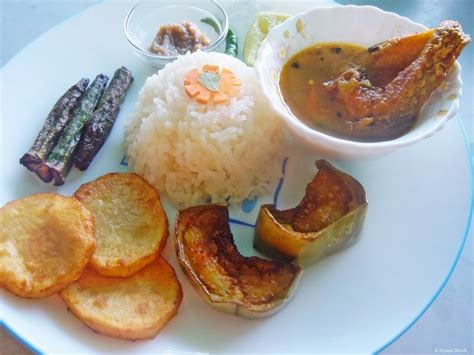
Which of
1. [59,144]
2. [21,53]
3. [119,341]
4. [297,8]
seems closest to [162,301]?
[119,341]

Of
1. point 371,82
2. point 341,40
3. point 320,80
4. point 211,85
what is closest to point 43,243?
point 211,85

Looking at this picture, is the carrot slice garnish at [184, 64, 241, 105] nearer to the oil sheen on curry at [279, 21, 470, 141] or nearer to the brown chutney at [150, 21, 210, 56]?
the oil sheen on curry at [279, 21, 470, 141]

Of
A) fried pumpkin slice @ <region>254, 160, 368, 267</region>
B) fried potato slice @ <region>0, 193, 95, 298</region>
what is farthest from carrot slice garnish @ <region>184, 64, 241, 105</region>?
fried potato slice @ <region>0, 193, 95, 298</region>

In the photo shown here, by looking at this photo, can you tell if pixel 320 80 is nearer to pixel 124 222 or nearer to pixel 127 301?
pixel 124 222

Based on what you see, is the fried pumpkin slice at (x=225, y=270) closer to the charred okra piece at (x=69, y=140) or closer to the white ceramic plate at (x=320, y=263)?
the white ceramic plate at (x=320, y=263)

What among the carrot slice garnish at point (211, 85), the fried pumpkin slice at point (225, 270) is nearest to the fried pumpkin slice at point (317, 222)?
the fried pumpkin slice at point (225, 270)

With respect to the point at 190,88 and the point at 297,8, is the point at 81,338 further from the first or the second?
the point at 297,8
